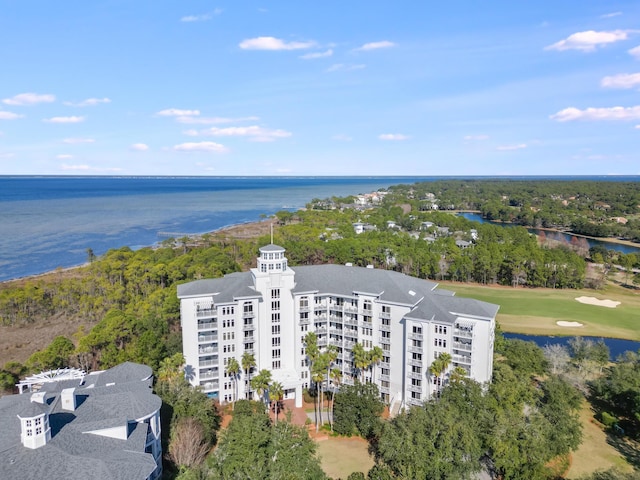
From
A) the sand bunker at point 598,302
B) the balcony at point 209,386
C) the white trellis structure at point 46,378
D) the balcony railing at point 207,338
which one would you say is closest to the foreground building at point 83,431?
the white trellis structure at point 46,378

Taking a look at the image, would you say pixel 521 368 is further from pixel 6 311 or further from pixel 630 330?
pixel 6 311

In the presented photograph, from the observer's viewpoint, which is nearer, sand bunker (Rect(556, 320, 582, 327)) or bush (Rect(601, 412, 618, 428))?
bush (Rect(601, 412, 618, 428))

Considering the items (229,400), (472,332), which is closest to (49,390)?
(229,400)

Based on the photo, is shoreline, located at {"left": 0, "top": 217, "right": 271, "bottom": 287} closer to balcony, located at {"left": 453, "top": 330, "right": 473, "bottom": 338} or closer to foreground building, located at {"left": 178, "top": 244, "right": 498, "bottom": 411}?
foreground building, located at {"left": 178, "top": 244, "right": 498, "bottom": 411}

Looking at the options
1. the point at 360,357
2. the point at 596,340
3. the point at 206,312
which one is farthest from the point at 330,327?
the point at 596,340

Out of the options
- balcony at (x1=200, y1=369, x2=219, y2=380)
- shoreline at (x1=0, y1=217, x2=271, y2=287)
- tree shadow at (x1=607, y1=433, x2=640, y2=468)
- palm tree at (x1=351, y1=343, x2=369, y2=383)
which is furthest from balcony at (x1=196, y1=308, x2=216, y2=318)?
shoreline at (x1=0, y1=217, x2=271, y2=287)

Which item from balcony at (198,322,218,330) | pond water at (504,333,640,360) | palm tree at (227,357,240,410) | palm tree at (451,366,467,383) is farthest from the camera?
pond water at (504,333,640,360)
